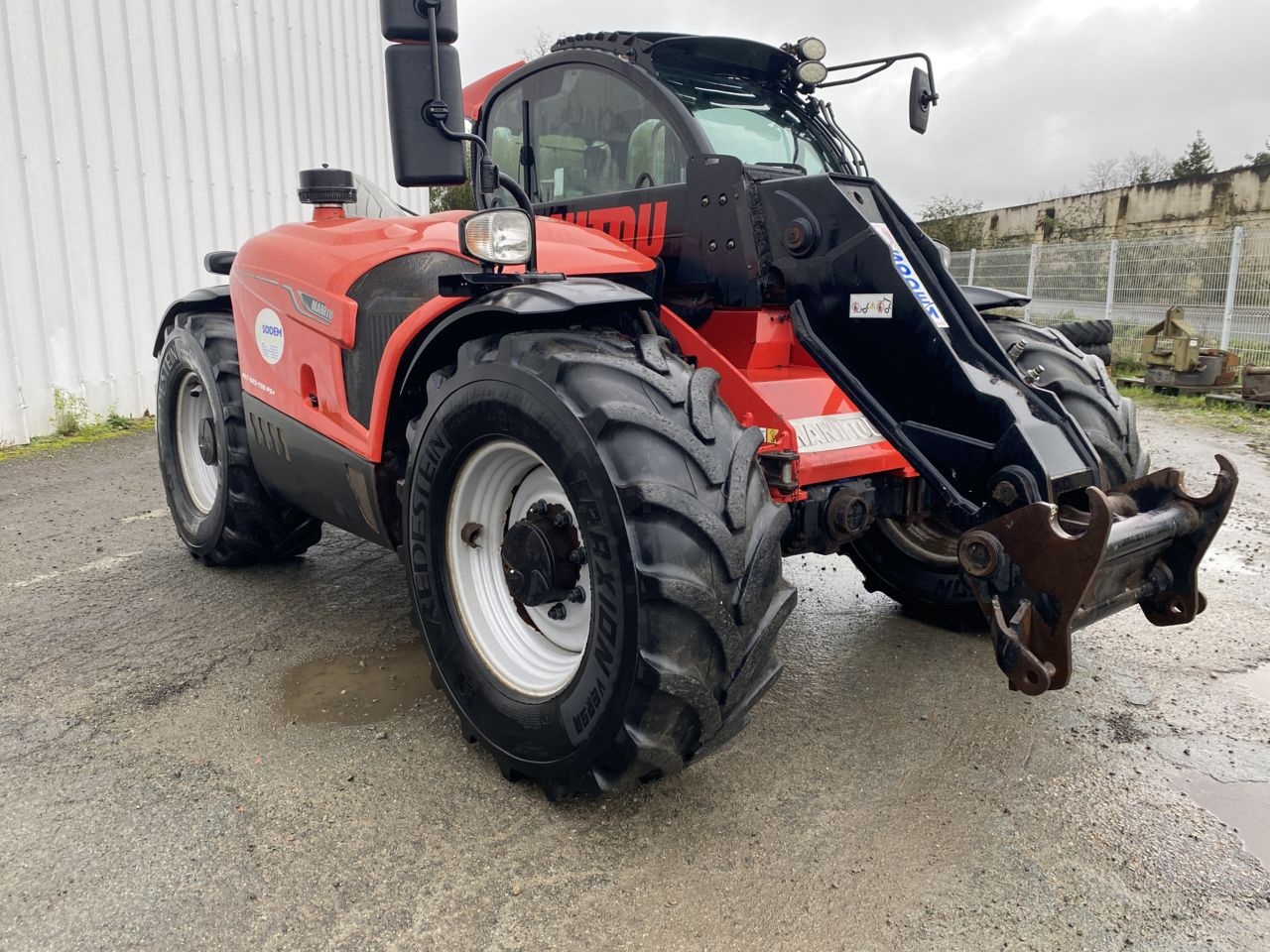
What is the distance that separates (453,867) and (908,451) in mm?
1690

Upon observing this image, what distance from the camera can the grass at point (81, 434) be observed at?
716 cm

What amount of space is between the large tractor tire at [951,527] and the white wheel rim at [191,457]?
3.14m

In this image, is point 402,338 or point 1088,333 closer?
point 402,338

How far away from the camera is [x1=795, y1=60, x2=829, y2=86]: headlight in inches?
140

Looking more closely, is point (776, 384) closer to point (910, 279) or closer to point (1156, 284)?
point (910, 279)

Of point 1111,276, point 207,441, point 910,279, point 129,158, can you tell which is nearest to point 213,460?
point 207,441

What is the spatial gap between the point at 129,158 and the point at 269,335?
5.77 m

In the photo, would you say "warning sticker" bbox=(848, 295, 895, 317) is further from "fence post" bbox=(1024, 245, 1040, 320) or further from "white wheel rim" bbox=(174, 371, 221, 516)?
"fence post" bbox=(1024, 245, 1040, 320)

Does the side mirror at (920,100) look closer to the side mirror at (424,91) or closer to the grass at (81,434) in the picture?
the side mirror at (424,91)

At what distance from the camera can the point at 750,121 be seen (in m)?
3.41

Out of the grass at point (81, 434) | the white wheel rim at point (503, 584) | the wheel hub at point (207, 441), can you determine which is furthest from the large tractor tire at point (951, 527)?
the grass at point (81, 434)

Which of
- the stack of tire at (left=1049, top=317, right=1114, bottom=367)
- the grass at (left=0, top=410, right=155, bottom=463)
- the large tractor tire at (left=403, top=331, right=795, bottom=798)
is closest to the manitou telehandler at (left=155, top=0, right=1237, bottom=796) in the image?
the large tractor tire at (left=403, top=331, right=795, bottom=798)

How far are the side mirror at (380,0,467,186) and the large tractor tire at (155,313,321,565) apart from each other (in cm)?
209

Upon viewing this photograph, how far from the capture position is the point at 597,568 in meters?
2.22
